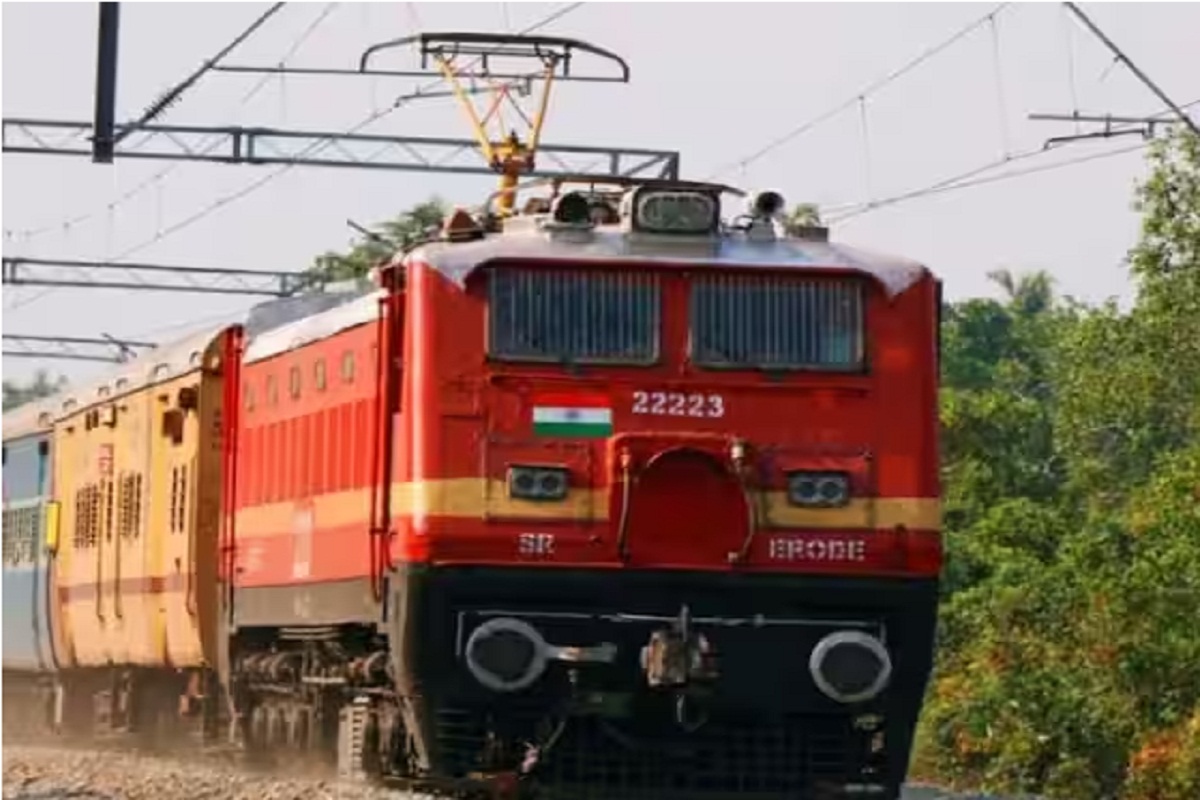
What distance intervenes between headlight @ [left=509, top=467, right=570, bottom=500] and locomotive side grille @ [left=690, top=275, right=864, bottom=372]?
3.01 feet

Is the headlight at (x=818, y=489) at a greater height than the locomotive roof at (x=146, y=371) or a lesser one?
lesser

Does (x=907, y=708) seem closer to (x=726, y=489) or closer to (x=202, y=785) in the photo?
(x=726, y=489)

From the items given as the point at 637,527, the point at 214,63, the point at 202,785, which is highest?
the point at 214,63

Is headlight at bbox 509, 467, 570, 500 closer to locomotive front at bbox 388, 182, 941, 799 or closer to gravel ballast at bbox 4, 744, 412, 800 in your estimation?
locomotive front at bbox 388, 182, 941, 799

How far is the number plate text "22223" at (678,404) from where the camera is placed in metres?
15.5

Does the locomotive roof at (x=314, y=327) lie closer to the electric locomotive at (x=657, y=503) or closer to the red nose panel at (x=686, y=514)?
the electric locomotive at (x=657, y=503)

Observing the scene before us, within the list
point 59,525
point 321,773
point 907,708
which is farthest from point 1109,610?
point 907,708

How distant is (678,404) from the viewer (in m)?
15.5

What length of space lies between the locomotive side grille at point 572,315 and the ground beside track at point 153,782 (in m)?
2.55

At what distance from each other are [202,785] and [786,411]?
5.43 metres

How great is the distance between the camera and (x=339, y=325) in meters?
17.4

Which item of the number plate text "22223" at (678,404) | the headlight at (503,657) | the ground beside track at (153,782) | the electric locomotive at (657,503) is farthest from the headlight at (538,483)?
the ground beside track at (153,782)

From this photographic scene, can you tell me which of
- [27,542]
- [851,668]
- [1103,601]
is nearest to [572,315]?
[851,668]

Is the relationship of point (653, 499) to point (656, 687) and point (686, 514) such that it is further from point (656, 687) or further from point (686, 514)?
point (656, 687)
